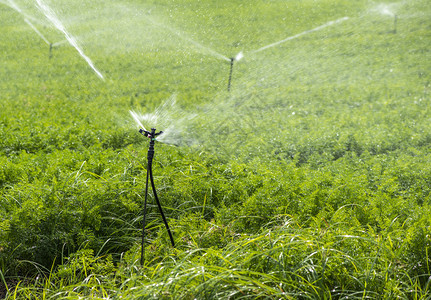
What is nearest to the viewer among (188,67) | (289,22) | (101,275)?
(101,275)

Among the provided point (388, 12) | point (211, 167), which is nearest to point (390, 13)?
point (388, 12)

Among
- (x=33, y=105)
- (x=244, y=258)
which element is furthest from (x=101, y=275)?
(x=33, y=105)

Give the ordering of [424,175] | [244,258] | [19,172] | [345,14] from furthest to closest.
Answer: [345,14], [424,175], [19,172], [244,258]

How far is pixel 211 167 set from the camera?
15.0ft

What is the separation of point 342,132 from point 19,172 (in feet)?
14.4

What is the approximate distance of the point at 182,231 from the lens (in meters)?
3.20

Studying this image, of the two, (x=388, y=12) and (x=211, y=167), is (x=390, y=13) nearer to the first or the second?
(x=388, y=12)

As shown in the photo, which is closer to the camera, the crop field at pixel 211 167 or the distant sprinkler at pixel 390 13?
the crop field at pixel 211 167

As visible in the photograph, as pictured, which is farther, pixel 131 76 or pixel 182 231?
pixel 131 76

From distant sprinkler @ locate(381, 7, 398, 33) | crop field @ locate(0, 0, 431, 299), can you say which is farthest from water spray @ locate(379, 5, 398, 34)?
crop field @ locate(0, 0, 431, 299)

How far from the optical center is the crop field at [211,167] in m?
2.61

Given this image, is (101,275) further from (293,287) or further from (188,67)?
(188,67)

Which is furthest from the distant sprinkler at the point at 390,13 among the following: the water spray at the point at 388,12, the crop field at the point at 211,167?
the crop field at the point at 211,167

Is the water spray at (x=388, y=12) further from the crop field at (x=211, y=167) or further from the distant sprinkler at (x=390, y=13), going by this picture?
the crop field at (x=211, y=167)
